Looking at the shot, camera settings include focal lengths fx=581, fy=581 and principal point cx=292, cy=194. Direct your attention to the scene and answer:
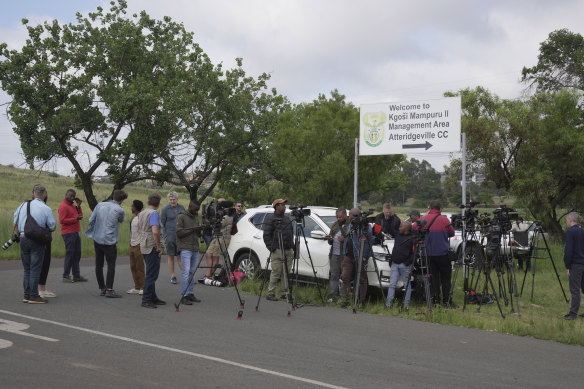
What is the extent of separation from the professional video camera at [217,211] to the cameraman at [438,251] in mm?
3473

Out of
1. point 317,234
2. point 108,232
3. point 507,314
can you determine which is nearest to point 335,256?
point 317,234

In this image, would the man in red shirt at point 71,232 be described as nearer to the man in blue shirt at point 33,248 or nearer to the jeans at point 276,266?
the man in blue shirt at point 33,248

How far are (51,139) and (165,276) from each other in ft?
47.0

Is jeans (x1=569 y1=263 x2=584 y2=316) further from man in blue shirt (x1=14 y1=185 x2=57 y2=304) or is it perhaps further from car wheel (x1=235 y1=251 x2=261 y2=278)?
man in blue shirt (x1=14 y1=185 x2=57 y2=304)

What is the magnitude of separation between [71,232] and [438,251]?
7.62 metres

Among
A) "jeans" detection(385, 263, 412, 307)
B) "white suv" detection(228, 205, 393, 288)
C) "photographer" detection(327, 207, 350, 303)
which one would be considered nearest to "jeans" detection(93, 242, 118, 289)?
"white suv" detection(228, 205, 393, 288)

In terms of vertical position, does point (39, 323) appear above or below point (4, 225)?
below

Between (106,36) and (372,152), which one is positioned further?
(106,36)

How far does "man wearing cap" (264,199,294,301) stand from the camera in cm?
1004

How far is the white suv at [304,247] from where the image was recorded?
10.6m

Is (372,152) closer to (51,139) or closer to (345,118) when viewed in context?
(345,118)

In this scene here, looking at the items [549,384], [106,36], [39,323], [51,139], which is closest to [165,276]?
[39,323]

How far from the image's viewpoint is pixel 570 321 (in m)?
8.97

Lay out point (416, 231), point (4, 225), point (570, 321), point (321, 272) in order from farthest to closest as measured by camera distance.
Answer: point (4, 225), point (321, 272), point (416, 231), point (570, 321)
